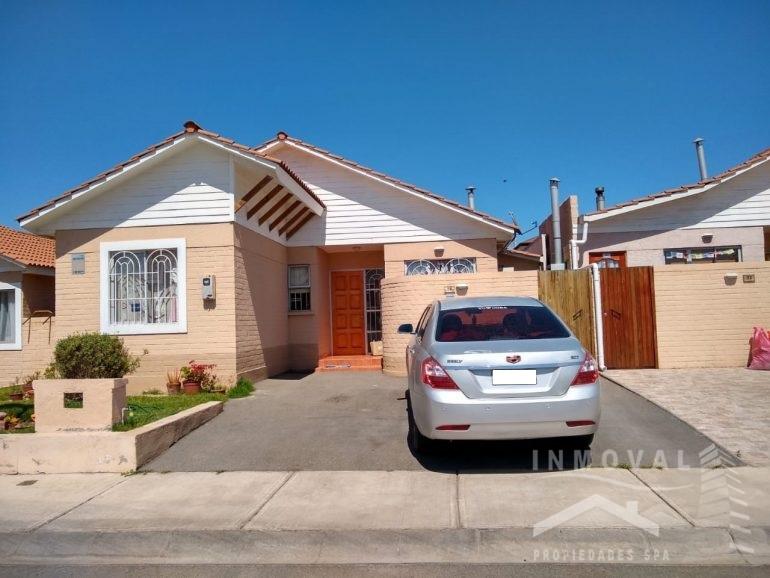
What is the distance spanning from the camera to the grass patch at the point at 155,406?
7152 mm

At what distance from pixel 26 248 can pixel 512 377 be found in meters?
13.2

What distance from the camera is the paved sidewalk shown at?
20.8 ft

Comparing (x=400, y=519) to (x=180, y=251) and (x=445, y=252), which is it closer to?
(x=180, y=251)

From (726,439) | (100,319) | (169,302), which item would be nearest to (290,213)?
(169,302)

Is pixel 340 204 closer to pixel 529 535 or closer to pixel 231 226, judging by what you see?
pixel 231 226

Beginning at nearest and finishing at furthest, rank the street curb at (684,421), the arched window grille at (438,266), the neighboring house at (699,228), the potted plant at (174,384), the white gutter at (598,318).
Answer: the street curb at (684,421), the potted plant at (174,384), the white gutter at (598,318), the arched window grille at (438,266), the neighboring house at (699,228)

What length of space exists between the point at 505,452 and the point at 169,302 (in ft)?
23.1

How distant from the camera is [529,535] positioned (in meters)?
4.22

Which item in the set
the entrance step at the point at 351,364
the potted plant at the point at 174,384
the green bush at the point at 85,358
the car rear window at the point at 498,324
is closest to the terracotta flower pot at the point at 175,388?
the potted plant at the point at 174,384

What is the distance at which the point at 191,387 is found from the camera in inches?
392

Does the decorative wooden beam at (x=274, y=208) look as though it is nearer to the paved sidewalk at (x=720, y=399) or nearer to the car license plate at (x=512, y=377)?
the paved sidewalk at (x=720, y=399)

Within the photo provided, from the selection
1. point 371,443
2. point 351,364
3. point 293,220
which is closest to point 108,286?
point 293,220

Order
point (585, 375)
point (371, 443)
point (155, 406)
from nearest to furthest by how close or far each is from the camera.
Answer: point (585, 375) → point (371, 443) → point (155, 406)

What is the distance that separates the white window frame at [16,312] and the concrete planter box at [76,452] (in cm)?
709
